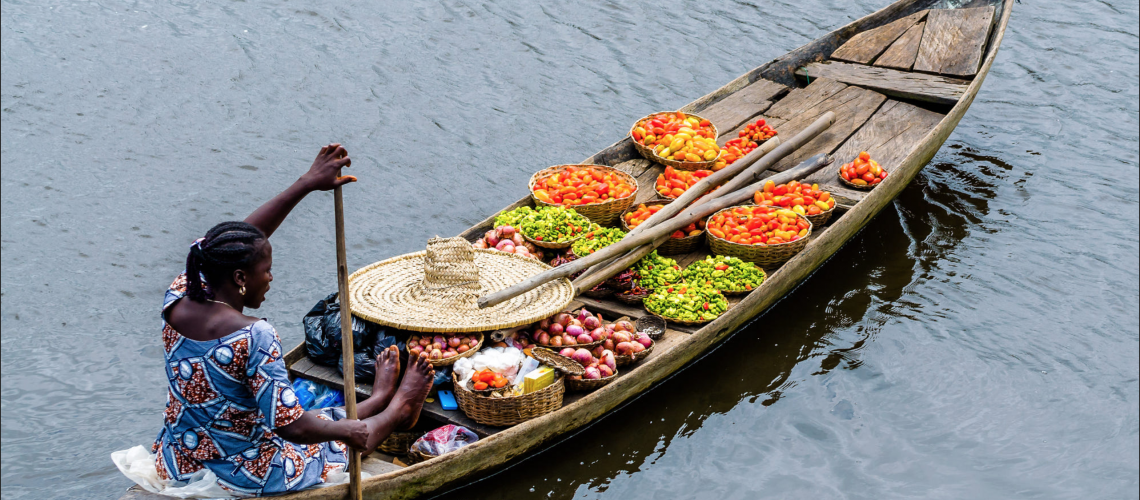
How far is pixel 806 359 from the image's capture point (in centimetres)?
623

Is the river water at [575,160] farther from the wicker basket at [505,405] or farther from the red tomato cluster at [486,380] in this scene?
the red tomato cluster at [486,380]

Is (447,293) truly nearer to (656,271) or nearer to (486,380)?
(486,380)

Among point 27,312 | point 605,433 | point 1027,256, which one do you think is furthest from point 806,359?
point 27,312

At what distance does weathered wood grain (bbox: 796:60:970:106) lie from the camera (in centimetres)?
810

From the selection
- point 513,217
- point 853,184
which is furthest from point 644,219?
point 853,184

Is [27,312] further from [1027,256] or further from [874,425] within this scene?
[1027,256]

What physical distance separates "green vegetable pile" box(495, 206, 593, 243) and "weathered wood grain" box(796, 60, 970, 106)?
12.5ft

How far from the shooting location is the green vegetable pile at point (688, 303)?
5.43 m

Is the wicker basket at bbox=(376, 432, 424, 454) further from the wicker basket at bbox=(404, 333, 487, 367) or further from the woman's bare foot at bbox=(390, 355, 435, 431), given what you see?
the woman's bare foot at bbox=(390, 355, 435, 431)

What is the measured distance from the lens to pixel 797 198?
652 cm

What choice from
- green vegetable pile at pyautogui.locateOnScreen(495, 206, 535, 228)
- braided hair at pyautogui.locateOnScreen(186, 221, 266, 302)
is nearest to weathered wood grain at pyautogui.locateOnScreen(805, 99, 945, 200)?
green vegetable pile at pyautogui.locateOnScreen(495, 206, 535, 228)

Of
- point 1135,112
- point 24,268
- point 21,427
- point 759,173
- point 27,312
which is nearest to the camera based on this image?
point 21,427

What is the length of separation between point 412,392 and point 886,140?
538 centimetres

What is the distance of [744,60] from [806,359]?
18.4ft
